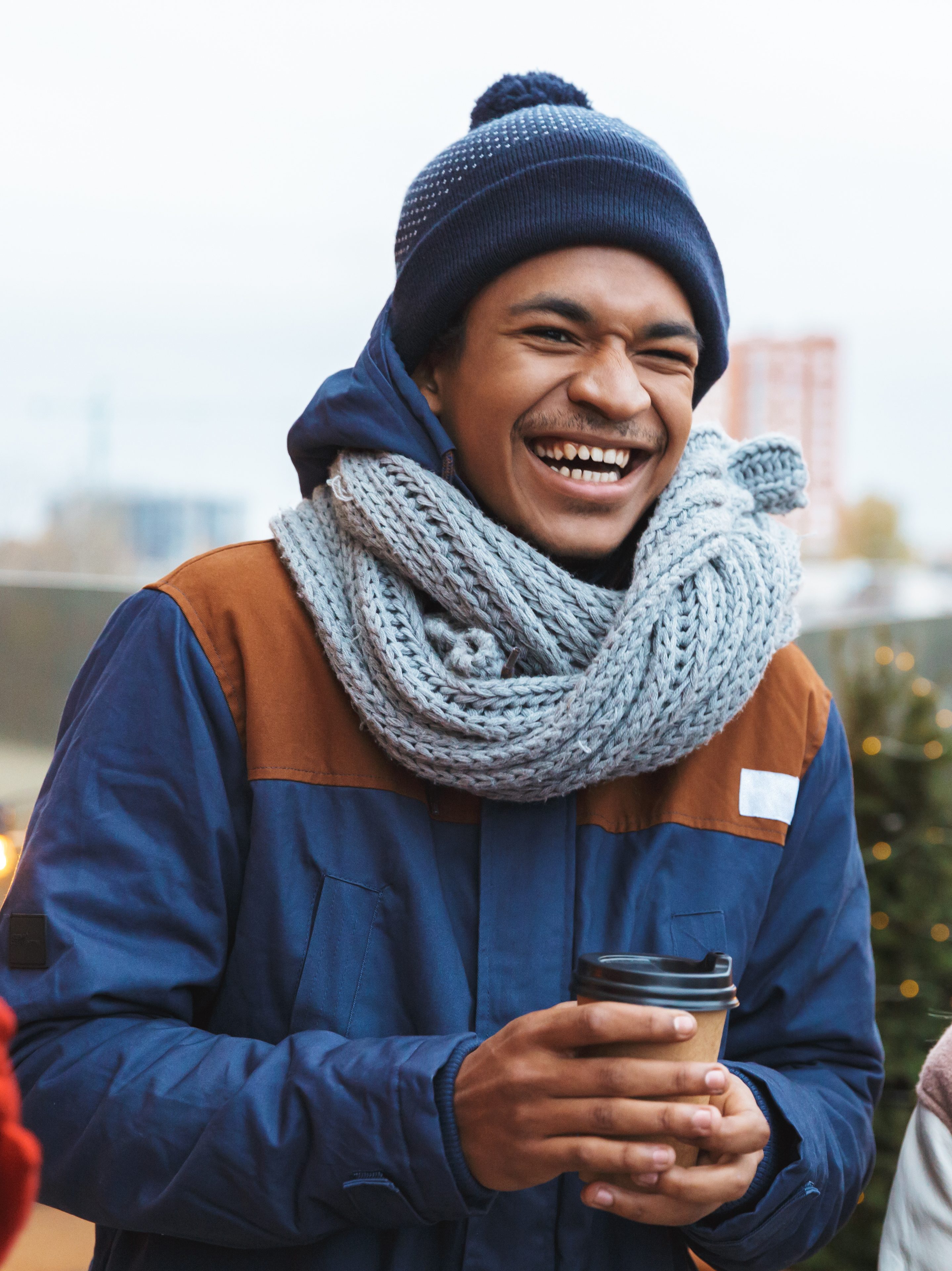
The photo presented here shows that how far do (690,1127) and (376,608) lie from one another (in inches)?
23.3

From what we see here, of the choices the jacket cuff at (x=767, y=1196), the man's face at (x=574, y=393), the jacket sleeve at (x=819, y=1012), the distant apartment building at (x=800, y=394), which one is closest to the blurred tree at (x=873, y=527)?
the distant apartment building at (x=800, y=394)

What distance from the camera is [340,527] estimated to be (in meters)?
1.35

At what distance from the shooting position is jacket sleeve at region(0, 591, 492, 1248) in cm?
107

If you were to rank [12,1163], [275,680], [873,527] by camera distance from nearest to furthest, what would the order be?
1. [12,1163]
2. [275,680]
3. [873,527]

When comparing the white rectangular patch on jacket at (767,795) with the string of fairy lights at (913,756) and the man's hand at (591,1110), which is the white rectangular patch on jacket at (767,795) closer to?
the man's hand at (591,1110)

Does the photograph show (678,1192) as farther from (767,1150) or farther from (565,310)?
(565,310)

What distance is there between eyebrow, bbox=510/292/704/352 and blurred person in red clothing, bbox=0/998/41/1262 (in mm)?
977

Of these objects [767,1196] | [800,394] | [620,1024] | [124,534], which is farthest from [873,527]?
[620,1024]

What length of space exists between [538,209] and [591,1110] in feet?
2.91

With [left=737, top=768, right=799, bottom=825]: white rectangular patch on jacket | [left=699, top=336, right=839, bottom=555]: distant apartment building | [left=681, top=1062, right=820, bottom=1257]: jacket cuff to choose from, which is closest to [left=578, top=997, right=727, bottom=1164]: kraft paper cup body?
[left=681, top=1062, right=820, bottom=1257]: jacket cuff

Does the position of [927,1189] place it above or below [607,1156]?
below

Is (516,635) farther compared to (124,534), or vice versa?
(124,534)

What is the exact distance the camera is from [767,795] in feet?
4.43

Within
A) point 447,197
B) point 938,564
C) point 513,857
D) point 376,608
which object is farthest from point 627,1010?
point 938,564
